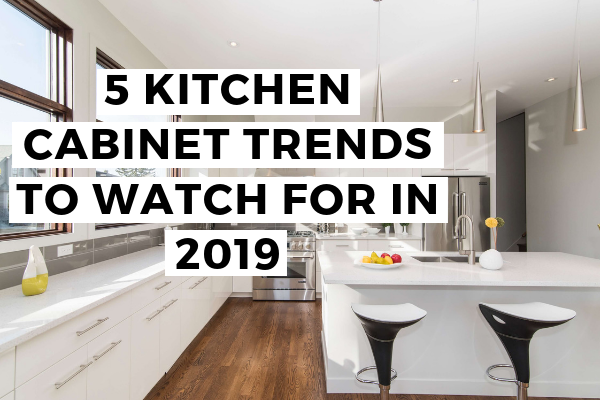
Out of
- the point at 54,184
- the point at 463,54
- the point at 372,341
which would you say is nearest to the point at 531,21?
the point at 463,54

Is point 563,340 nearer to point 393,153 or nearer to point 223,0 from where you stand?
point 393,153

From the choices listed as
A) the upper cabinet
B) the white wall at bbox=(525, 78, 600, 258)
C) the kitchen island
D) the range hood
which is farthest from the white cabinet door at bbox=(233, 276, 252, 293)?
the white wall at bbox=(525, 78, 600, 258)

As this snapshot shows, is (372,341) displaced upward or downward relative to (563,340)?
upward

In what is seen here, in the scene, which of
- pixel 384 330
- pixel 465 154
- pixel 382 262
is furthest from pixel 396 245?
pixel 384 330

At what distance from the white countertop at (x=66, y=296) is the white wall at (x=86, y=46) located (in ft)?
0.78

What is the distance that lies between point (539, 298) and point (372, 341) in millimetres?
1256

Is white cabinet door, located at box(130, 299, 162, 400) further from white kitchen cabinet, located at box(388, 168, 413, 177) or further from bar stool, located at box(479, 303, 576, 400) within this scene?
white kitchen cabinet, located at box(388, 168, 413, 177)

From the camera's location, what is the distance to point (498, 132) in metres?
5.38

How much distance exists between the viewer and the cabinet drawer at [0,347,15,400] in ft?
3.34

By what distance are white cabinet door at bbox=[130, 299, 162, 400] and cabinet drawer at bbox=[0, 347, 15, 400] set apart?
755 mm

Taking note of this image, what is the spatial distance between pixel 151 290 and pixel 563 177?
15.6ft

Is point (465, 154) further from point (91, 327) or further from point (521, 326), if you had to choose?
point (91, 327)

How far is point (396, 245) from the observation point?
4184 mm

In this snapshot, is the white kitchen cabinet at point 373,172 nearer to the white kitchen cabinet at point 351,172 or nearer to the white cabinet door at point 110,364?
the white kitchen cabinet at point 351,172
